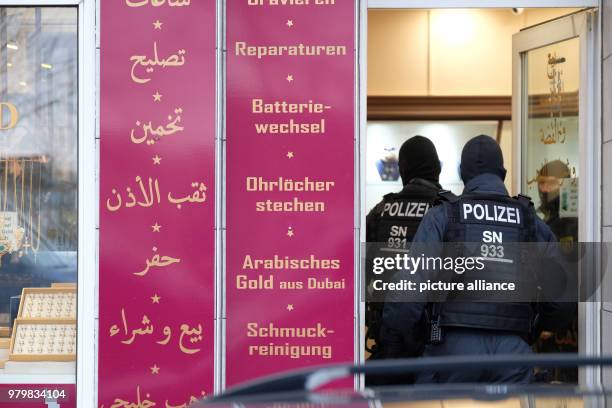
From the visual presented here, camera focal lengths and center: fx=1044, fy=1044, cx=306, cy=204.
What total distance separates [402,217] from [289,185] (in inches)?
30.5

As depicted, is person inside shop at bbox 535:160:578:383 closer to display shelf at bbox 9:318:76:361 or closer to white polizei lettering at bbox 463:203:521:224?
white polizei lettering at bbox 463:203:521:224

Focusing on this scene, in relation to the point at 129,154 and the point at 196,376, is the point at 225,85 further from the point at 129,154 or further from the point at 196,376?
the point at 196,376

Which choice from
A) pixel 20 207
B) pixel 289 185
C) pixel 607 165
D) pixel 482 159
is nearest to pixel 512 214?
pixel 482 159

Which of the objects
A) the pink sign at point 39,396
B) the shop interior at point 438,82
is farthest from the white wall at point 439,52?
the pink sign at point 39,396

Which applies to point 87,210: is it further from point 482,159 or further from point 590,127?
point 590,127

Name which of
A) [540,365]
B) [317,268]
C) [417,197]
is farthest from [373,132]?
[540,365]

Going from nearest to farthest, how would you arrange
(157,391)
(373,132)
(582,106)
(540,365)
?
(540,365)
(157,391)
(582,106)
(373,132)

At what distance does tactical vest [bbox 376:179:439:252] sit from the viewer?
19.7ft

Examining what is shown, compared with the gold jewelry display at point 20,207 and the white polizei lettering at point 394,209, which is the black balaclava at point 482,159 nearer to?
the white polizei lettering at point 394,209

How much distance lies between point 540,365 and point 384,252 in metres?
3.73

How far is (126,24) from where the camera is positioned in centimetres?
571

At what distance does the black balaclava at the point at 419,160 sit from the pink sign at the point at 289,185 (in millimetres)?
732

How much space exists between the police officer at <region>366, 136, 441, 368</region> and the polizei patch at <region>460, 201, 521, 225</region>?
0.75 metres

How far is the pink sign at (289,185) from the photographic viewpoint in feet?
18.7
